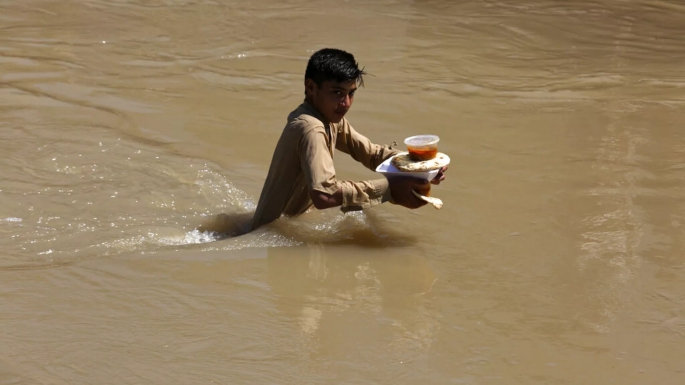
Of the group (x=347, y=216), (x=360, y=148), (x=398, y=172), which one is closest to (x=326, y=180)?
(x=398, y=172)

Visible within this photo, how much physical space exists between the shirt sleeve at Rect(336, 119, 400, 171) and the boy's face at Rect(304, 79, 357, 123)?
0.28 m

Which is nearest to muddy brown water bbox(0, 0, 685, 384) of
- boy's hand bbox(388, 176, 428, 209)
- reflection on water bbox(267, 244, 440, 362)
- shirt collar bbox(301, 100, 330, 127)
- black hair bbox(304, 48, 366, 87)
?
reflection on water bbox(267, 244, 440, 362)

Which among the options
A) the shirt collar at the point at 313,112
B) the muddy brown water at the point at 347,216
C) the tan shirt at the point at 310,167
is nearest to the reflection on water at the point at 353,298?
the muddy brown water at the point at 347,216

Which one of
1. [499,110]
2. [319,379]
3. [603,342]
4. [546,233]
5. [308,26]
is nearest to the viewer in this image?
[319,379]

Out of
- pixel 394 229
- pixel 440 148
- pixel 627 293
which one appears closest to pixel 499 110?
pixel 440 148

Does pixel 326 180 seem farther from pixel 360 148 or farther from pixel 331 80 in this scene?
pixel 360 148

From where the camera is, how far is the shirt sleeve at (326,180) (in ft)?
12.4

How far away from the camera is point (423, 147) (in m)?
3.75

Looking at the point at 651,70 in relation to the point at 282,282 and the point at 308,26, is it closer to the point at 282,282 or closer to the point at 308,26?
the point at 308,26

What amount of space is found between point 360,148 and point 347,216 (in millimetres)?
455

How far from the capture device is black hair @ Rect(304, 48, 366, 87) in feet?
12.4

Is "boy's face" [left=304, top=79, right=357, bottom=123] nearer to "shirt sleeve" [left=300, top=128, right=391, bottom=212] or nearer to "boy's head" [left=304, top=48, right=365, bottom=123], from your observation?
"boy's head" [left=304, top=48, right=365, bottom=123]

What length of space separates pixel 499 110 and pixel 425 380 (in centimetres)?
383

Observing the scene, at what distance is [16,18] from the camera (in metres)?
9.09
